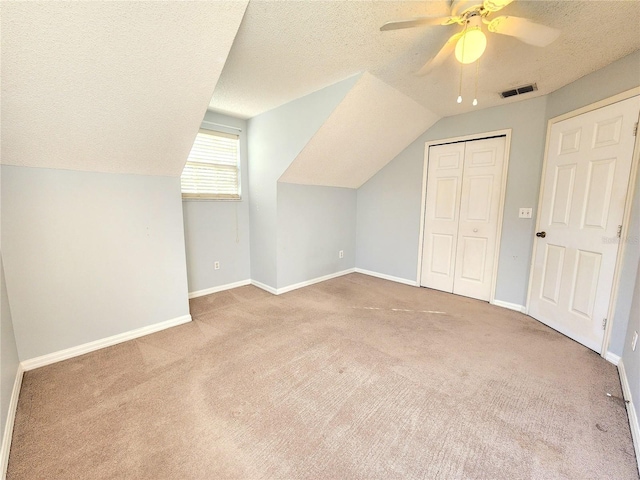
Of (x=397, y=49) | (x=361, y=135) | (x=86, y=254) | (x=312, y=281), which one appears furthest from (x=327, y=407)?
(x=361, y=135)

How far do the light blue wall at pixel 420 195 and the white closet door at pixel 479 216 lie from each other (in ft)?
0.40

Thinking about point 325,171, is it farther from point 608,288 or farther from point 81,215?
point 608,288

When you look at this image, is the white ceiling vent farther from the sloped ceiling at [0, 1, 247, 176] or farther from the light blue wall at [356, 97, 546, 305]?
the sloped ceiling at [0, 1, 247, 176]

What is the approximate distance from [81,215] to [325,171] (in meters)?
2.58

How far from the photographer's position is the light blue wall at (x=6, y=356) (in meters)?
1.40

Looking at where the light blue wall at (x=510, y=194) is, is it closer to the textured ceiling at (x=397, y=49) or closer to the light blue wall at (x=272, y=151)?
the textured ceiling at (x=397, y=49)

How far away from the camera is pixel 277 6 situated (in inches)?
61.5

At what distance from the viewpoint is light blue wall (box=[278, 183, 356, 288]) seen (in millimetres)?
3551

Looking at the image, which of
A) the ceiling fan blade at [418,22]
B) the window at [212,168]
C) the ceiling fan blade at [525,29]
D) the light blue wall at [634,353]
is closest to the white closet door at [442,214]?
the light blue wall at [634,353]

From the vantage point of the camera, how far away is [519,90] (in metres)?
2.65

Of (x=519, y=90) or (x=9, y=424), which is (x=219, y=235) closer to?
(x=9, y=424)

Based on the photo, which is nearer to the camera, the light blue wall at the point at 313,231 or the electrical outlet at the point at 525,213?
the electrical outlet at the point at 525,213

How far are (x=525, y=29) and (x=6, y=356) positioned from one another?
357 centimetres

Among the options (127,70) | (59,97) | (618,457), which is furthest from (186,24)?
(618,457)
